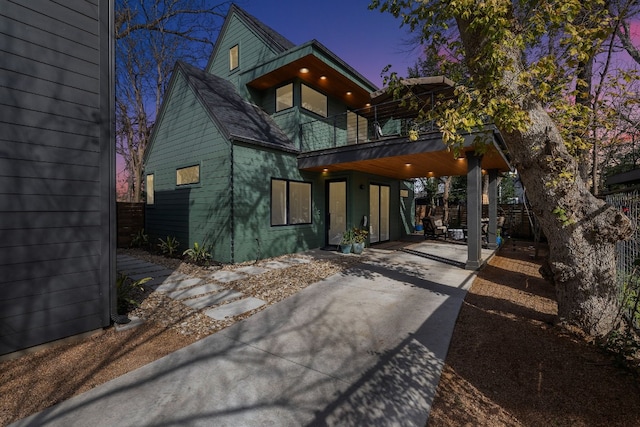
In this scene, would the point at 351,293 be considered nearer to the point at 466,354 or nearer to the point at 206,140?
the point at 466,354

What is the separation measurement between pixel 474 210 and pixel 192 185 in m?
7.96

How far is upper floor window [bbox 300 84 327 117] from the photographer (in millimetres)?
9828

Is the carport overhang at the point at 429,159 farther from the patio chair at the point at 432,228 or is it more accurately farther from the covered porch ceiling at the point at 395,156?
the patio chair at the point at 432,228

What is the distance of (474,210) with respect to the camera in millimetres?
7074

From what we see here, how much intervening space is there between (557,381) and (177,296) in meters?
5.28

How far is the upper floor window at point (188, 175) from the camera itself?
8836 mm

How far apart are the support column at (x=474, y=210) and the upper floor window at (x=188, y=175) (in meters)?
7.59

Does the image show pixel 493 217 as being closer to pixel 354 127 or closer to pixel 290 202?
pixel 354 127

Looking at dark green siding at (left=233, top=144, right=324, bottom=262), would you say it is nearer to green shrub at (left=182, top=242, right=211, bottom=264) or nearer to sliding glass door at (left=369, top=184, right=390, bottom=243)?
green shrub at (left=182, top=242, right=211, bottom=264)

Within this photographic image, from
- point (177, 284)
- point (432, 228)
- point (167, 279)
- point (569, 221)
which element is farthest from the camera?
point (432, 228)

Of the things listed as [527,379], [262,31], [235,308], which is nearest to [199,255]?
[235,308]

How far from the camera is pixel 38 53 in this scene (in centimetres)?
310

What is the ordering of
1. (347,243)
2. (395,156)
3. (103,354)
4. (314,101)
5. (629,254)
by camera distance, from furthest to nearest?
(314,101)
(347,243)
(395,156)
(629,254)
(103,354)

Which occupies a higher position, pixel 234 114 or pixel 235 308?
pixel 234 114
